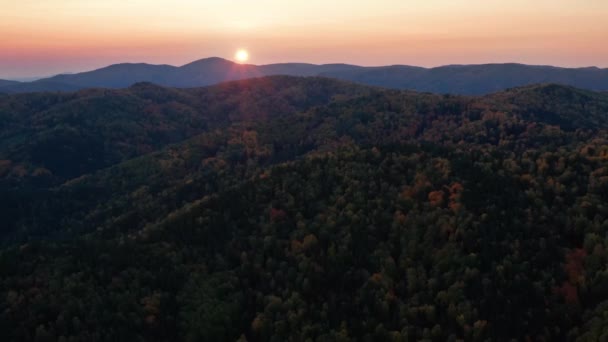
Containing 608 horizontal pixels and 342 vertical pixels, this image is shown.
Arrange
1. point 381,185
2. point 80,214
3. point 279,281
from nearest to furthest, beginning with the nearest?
point 279,281
point 381,185
point 80,214

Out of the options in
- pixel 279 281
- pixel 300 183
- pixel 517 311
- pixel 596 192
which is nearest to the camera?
pixel 517 311

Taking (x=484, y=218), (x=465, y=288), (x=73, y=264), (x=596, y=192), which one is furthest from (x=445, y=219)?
(x=73, y=264)

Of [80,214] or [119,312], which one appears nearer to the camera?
[119,312]

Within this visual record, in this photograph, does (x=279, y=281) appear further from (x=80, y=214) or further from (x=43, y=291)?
(x=80, y=214)

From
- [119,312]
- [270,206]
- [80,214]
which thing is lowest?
[80,214]

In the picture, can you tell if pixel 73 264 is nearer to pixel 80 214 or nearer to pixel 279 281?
pixel 279 281

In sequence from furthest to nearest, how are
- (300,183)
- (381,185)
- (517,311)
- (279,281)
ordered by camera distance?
1. (300,183)
2. (381,185)
3. (279,281)
4. (517,311)

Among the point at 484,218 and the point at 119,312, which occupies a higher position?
the point at 484,218

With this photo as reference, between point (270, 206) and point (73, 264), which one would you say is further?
point (270, 206)

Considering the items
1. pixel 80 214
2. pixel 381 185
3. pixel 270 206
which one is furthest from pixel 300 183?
pixel 80 214
